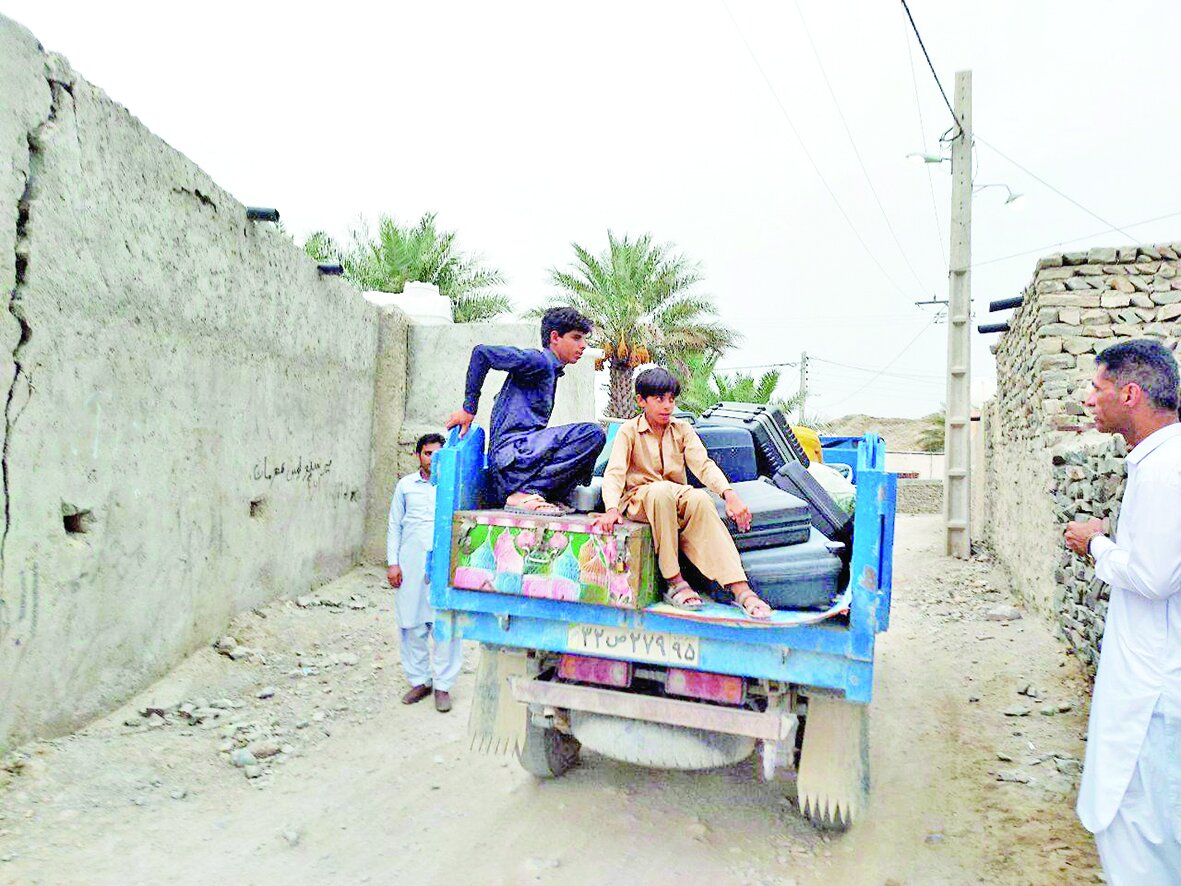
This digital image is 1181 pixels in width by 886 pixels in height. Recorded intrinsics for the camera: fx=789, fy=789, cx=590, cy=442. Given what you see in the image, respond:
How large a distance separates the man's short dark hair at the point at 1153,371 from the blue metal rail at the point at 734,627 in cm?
84

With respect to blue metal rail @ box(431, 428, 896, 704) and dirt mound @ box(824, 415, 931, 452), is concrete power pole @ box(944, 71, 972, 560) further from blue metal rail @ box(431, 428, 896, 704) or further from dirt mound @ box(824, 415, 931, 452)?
dirt mound @ box(824, 415, 931, 452)

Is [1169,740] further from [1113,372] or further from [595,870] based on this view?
[595,870]

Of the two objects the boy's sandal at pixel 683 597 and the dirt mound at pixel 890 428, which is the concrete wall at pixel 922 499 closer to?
the boy's sandal at pixel 683 597

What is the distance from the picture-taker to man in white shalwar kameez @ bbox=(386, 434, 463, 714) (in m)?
4.86

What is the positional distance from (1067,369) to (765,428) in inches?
176

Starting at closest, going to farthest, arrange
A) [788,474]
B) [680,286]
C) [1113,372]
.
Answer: [1113,372] < [788,474] < [680,286]

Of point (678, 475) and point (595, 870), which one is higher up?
point (678, 475)

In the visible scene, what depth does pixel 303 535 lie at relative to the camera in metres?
6.61

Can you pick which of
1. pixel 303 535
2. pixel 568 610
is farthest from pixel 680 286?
pixel 568 610

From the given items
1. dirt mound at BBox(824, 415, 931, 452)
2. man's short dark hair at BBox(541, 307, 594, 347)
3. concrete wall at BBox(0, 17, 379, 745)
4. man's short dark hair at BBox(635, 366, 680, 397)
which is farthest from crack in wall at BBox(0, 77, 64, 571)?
dirt mound at BBox(824, 415, 931, 452)

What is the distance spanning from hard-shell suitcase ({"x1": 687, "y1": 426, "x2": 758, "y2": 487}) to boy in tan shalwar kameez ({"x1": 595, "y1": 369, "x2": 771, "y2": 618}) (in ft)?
1.44

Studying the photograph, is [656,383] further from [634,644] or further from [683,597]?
[634,644]

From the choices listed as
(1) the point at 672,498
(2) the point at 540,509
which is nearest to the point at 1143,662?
(1) the point at 672,498

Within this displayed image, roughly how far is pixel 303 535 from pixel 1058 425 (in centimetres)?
658
